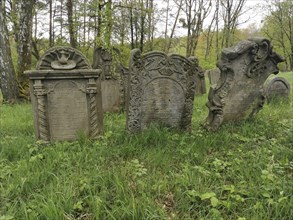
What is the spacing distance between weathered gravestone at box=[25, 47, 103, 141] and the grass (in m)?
0.29

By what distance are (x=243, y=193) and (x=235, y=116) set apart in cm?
265

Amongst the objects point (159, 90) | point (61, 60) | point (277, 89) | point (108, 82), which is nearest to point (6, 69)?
point (108, 82)

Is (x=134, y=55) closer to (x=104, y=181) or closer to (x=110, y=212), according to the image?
(x=104, y=181)

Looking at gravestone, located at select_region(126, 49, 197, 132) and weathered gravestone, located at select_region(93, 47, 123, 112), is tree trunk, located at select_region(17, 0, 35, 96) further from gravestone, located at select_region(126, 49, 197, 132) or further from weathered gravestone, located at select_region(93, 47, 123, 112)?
gravestone, located at select_region(126, 49, 197, 132)

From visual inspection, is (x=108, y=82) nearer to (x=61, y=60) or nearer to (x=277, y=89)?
(x=61, y=60)

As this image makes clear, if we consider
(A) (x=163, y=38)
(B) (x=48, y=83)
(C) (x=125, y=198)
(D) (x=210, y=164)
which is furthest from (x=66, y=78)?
(A) (x=163, y=38)

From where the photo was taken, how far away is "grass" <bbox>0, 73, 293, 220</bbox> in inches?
83.9

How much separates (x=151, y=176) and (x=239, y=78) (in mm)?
2864

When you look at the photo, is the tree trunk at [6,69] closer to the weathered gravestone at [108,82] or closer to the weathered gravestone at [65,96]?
the weathered gravestone at [108,82]

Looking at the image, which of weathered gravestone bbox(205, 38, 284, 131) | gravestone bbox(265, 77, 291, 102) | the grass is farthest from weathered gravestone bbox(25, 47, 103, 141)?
gravestone bbox(265, 77, 291, 102)

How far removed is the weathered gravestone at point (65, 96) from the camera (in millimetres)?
3738

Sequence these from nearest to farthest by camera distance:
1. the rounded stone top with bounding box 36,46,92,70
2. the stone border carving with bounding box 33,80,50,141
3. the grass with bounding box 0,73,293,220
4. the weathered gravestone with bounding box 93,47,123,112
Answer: the grass with bounding box 0,73,293,220 < the stone border carving with bounding box 33,80,50,141 < the rounded stone top with bounding box 36,46,92,70 < the weathered gravestone with bounding box 93,47,123,112

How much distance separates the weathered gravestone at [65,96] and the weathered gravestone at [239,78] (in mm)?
2217

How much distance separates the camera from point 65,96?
3.91 m
